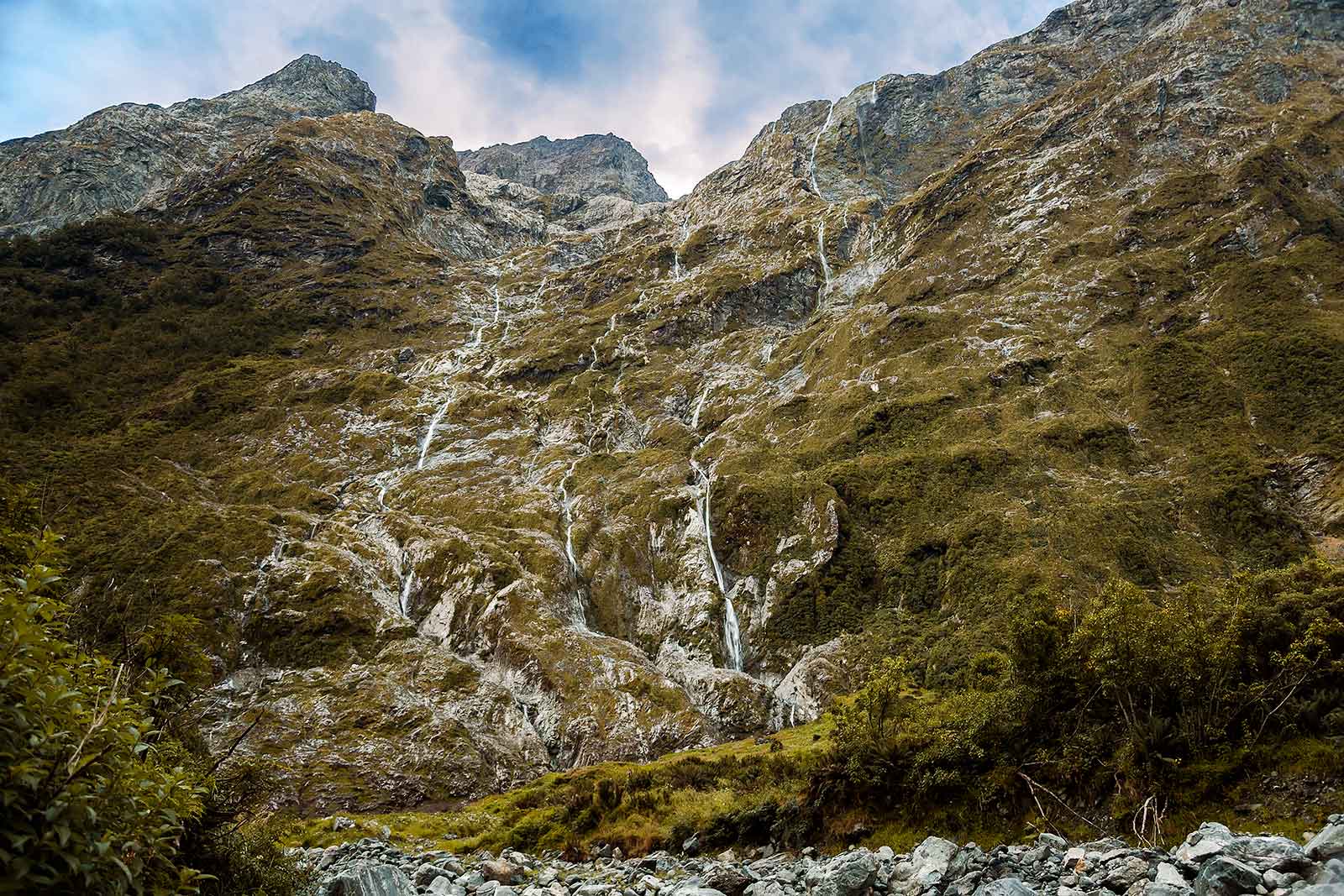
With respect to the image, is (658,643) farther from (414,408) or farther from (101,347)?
(101,347)

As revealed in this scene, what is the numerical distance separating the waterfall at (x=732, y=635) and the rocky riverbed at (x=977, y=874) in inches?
2293

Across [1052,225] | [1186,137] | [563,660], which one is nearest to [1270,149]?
[1186,137]

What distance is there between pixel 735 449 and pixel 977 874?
105491mm

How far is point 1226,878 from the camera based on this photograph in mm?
9391

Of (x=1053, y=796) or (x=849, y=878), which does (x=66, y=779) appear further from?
(x=1053, y=796)

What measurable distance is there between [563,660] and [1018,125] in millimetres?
198271

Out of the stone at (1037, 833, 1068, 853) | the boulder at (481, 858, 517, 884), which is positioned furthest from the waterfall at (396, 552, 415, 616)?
the stone at (1037, 833, 1068, 853)

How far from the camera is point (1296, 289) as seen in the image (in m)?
97.5

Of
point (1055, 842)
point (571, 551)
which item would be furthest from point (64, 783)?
point (571, 551)

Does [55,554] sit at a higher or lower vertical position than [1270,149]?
lower

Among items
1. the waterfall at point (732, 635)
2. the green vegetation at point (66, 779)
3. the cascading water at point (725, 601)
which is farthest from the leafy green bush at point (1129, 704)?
the cascading water at point (725, 601)

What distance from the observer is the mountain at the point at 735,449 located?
69125mm

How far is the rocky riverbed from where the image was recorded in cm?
930

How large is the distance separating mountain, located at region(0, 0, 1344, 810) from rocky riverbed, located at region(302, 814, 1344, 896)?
11.4 meters
